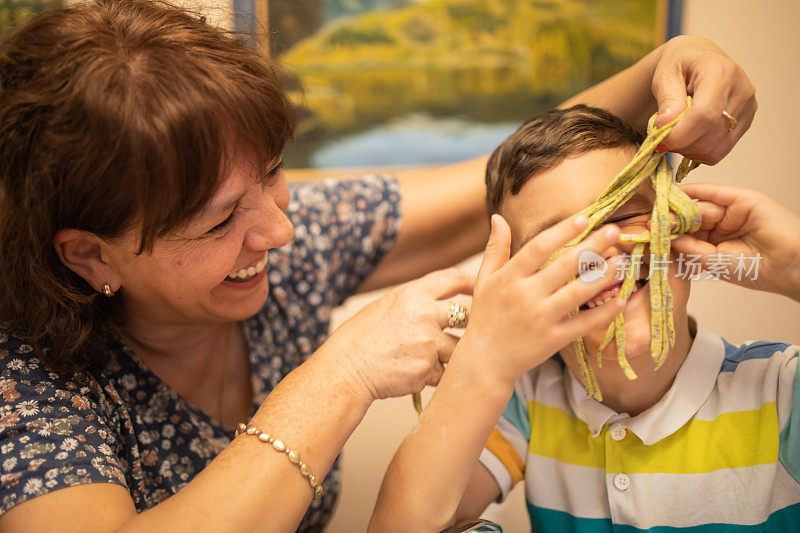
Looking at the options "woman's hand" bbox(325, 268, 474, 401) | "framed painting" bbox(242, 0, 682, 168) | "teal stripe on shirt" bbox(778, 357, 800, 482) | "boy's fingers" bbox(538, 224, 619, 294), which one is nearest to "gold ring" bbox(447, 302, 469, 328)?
"woman's hand" bbox(325, 268, 474, 401)

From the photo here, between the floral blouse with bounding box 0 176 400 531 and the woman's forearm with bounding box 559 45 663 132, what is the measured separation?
0.47 meters

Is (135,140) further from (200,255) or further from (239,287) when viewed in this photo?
(239,287)

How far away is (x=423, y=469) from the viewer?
0.83 meters

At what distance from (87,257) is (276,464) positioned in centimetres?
43

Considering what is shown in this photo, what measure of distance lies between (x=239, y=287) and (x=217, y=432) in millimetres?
286

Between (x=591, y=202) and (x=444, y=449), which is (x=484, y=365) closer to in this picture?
(x=444, y=449)

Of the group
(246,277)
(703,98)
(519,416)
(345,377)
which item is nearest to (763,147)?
(703,98)

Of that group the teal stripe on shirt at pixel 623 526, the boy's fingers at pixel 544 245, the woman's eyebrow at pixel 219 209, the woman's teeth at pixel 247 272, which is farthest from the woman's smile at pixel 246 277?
the teal stripe on shirt at pixel 623 526

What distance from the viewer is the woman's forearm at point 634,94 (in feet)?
3.07

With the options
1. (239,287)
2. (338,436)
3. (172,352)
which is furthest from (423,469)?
(172,352)

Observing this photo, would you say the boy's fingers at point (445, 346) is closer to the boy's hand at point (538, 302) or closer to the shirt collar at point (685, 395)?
the boy's hand at point (538, 302)

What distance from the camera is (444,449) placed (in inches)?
31.7

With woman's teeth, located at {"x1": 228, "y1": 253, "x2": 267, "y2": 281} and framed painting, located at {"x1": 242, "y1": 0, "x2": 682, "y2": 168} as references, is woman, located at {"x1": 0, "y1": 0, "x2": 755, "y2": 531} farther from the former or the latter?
framed painting, located at {"x1": 242, "y1": 0, "x2": 682, "y2": 168}

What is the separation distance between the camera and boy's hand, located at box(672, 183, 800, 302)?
719 millimetres
